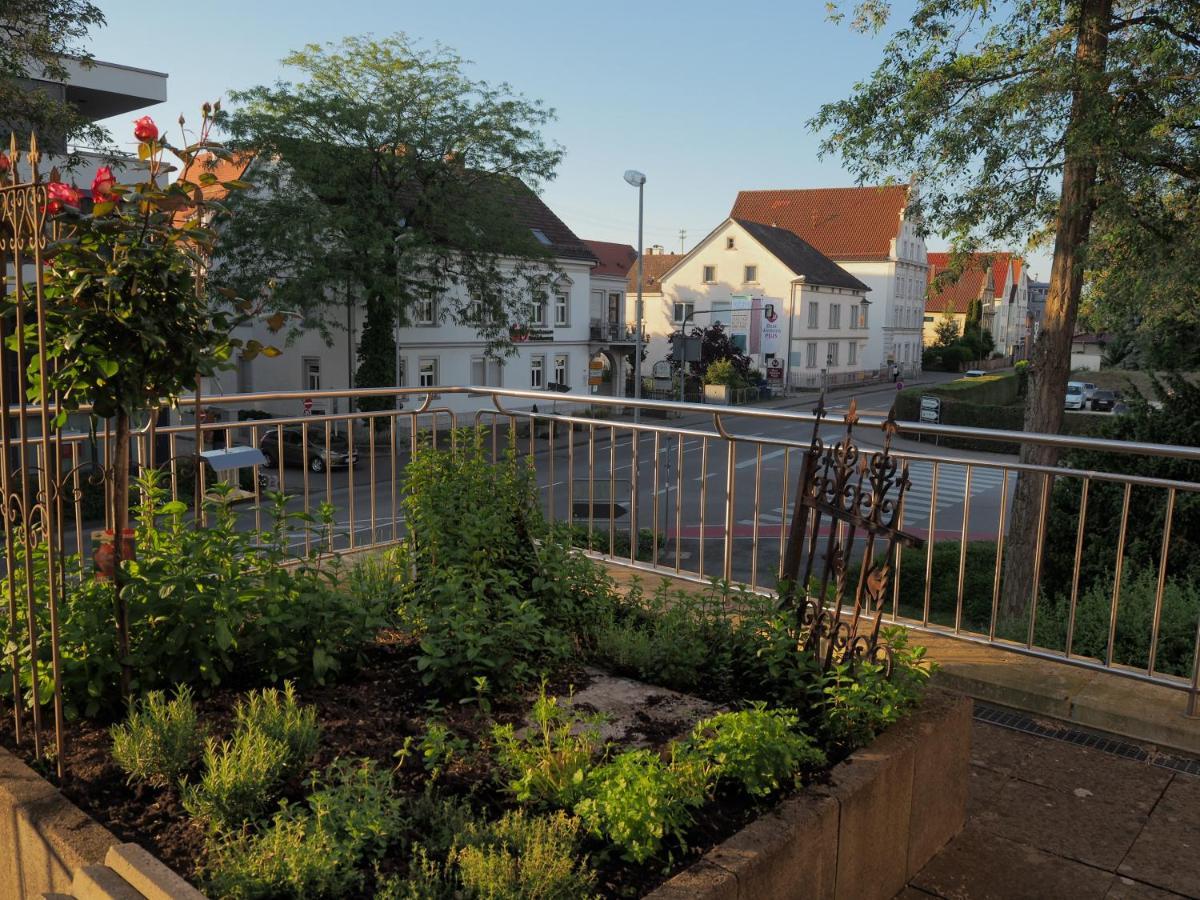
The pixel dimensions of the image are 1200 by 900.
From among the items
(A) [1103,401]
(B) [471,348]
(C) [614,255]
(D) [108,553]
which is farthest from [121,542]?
(C) [614,255]

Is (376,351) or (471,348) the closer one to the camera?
(376,351)

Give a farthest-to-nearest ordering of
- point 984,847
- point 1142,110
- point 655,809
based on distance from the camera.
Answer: point 1142,110 → point 984,847 → point 655,809

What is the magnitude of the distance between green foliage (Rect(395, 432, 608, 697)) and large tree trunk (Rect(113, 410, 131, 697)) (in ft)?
3.36

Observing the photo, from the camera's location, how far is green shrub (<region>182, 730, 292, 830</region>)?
9.02 ft

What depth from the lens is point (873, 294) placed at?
248 ft

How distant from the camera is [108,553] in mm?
3312

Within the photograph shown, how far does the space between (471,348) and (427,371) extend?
2.82m

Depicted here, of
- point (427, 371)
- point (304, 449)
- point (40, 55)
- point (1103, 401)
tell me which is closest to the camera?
point (304, 449)

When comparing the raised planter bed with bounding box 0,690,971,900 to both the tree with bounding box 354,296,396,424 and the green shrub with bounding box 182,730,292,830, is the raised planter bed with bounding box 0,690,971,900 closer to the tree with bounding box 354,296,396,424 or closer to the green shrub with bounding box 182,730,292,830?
the green shrub with bounding box 182,730,292,830

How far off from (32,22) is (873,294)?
6667 cm

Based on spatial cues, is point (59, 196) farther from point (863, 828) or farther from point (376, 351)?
point (376, 351)

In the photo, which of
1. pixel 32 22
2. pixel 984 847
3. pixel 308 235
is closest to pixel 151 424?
pixel 984 847

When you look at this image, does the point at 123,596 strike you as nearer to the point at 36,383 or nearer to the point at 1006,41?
the point at 36,383

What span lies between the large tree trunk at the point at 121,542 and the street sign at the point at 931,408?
4136cm
